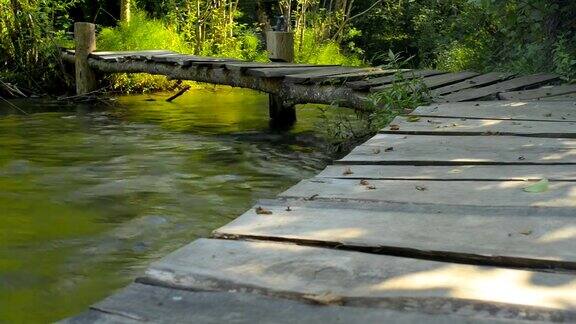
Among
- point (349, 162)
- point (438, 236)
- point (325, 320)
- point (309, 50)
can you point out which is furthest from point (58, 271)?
point (309, 50)

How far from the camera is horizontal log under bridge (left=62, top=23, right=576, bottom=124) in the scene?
516cm

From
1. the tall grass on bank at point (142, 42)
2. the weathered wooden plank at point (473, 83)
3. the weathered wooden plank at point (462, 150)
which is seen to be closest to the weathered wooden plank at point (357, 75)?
the weathered wooden plank at point (473, 83)

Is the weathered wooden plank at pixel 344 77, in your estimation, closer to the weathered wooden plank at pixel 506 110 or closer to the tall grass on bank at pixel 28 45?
the weathered wooden plank at pixel 506 110

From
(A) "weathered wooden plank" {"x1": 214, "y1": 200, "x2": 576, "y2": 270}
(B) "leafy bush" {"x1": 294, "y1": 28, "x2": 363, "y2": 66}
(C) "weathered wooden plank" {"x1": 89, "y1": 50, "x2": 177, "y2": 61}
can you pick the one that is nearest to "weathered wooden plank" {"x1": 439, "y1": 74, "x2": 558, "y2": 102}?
(A) "weathered wooden plank" {"x1": 214, "y1": 200, "x2": 576, "y2": 270}

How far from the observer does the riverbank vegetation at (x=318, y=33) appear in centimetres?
671

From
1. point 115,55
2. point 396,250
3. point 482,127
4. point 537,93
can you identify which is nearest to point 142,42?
point 115,55

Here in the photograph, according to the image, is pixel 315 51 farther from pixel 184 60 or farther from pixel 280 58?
pixel 184 60

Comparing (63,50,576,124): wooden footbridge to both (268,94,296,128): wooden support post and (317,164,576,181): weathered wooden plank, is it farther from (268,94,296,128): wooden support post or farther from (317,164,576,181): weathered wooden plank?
(317,164,576,181): weathered wooden plank

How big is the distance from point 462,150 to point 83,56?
8708 millimetres

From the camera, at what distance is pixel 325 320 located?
1220mm

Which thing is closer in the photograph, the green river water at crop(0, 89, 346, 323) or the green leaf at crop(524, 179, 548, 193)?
the green leaf at crop(524, 179, 548, 193)

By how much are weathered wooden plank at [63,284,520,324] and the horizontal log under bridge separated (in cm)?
381

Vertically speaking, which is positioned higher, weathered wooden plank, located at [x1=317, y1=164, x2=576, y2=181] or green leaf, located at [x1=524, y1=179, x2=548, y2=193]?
green leaf, located at [x1=524, y1=179, x2=548, y2=193]

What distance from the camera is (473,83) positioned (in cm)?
570
